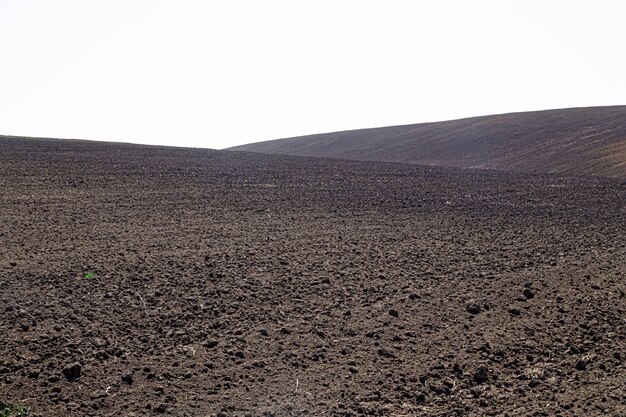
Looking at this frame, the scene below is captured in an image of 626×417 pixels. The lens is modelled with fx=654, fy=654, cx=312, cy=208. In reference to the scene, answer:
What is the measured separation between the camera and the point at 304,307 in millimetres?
6488

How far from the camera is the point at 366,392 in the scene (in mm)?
4910

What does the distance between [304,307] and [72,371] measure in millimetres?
2330

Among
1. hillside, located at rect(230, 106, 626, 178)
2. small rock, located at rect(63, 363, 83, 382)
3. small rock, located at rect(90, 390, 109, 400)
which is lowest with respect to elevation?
small rock, located at rect(90, 390, 109, 400)

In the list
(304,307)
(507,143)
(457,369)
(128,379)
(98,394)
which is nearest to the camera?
(98,394)

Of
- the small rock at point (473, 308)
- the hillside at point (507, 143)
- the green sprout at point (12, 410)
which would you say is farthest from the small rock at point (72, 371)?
the hillside at point (507, 143)

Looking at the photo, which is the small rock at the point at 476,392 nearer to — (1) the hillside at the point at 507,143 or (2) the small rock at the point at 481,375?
(2) the small rock at the point at 481,375

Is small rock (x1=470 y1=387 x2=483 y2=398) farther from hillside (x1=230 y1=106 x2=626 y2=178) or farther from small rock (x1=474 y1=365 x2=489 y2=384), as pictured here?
hillside (x1=230 y1=106 x2=626 y2=178)

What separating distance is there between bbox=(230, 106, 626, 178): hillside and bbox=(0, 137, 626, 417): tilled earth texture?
1407 centimetres

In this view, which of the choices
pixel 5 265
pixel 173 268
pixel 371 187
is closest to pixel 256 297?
pixel 173 268

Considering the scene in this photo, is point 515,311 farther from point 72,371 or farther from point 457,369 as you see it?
point 72,371

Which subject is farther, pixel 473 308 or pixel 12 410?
pixel 473 308

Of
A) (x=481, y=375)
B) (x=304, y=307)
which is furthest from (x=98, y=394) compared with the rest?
(x=481, y=375)

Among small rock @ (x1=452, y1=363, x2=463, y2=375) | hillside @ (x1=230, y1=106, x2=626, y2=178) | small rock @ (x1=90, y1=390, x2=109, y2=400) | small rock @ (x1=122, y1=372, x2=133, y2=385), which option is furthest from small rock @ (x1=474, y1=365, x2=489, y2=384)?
hillside @ (x1=230, y1=106, x2=626, y2=178)

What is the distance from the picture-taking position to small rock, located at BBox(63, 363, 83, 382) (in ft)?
16.2
